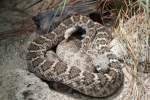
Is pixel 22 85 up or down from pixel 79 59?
down

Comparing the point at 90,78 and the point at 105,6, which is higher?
the point at 105,6

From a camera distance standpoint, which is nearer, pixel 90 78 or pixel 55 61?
pixel 90 78

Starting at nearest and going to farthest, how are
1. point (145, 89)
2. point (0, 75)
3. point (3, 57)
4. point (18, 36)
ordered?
point (145, 89)
point (0, 75)
point (3, 57)
point (18, 36)

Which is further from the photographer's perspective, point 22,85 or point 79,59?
point 79,59

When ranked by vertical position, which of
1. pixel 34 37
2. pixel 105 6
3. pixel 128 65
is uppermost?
pixel 105 6

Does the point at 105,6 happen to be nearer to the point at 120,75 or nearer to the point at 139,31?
the point at 139,31

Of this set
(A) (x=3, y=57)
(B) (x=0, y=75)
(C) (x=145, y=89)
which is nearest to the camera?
(C) (x=145, y=89)

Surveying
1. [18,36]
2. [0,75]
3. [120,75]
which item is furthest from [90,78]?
[18,36]

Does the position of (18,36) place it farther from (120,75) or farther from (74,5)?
Answer: (120,75)
